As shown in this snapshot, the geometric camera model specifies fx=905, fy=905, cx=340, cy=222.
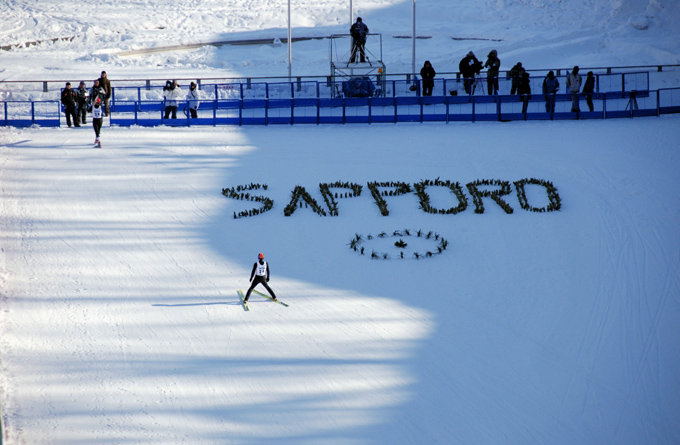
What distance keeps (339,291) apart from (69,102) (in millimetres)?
Answer: 14373

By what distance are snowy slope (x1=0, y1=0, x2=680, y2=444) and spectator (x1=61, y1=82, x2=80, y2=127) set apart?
0.64m

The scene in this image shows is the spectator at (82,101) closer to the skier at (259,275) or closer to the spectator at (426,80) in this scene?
the spectator at (426,80)

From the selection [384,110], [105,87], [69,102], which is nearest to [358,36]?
[384,110]

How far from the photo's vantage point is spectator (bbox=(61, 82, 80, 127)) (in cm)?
2691

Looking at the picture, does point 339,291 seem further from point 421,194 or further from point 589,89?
point 589,89

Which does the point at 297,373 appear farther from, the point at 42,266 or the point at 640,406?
the point at 42,266

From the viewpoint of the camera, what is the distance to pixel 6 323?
14836mm

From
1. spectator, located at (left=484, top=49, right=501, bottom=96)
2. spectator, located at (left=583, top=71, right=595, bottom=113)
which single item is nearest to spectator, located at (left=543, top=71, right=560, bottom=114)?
spectator, located at (left=583, top=71, right=595, bottom=113)

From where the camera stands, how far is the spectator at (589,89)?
1085 inches

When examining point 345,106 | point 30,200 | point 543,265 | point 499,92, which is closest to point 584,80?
point 499,92

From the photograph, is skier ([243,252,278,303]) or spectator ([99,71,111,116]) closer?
skier ([243,252,278,303])

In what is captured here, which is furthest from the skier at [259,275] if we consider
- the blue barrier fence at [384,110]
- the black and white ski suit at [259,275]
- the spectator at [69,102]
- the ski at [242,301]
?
the spectator at [69,102]

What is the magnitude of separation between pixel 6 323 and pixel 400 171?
10962mm

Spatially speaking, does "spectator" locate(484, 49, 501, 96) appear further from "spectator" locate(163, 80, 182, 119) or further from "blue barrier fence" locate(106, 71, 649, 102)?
"spectator" locate(163, 80, 182, 119)
